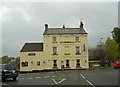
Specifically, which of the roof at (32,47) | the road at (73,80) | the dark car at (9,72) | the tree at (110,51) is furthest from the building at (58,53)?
the dark car at (9,72)

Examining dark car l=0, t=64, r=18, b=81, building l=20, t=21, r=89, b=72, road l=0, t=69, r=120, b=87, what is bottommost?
road l=0, t=69, r=120, b=87

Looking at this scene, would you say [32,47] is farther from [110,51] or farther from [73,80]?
[73,80]

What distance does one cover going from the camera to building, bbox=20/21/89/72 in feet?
219

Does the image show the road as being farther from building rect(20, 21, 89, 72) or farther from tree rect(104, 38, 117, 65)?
tree rect(104, 38, 117, 65)

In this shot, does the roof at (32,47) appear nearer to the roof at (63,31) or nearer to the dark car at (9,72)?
the roof at (63,31)

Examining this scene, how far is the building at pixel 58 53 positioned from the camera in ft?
219

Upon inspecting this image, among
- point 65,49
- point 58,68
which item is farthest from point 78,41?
point 58,68

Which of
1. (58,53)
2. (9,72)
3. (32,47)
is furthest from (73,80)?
(32,47)

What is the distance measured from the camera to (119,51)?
92188 millimetres

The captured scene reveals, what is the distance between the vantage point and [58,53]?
67312 millimetres

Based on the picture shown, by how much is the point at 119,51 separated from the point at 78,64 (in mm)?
29438

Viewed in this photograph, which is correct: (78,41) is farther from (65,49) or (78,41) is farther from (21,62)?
(21,62)

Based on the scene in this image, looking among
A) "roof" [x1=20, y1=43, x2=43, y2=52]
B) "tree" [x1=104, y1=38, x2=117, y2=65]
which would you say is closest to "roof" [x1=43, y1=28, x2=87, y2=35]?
"roof" [x1=20, y1=43, x2=43, y2=52]

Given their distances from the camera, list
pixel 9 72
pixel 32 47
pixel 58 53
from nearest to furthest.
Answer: pixel 9 72, pixel 58 53, pixel 32 47
